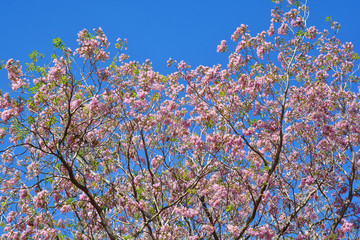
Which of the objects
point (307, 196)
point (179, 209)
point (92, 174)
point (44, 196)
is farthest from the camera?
point (307, 196)

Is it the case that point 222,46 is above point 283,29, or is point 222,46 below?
below

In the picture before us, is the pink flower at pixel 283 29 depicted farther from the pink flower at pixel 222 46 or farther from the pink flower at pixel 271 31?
the pink flower at pixel 222 46

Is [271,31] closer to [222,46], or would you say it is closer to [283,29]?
[283,29]

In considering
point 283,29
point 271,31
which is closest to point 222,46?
point 271,31

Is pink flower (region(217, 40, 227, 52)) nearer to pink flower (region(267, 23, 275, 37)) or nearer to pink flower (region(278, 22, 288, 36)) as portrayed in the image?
pink flower (region(267, 23, 275, 37))

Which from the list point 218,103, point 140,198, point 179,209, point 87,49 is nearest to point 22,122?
point 87,49

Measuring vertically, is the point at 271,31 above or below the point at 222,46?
above

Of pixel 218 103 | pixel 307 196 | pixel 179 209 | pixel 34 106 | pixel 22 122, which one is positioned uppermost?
pixel 218 103

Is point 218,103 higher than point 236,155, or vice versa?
point 218,103

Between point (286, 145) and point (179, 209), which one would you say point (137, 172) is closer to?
point (179, 209)

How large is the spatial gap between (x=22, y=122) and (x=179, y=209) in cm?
338

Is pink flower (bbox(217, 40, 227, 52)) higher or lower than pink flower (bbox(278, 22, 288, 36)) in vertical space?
lower

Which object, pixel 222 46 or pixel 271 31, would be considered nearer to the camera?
pixel 222 46

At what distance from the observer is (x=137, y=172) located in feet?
31.8
